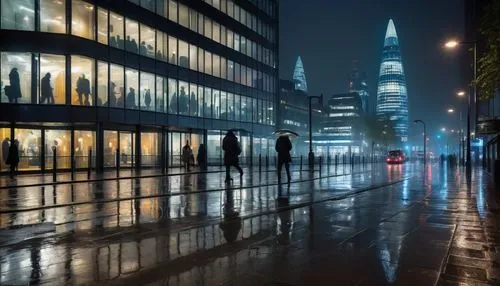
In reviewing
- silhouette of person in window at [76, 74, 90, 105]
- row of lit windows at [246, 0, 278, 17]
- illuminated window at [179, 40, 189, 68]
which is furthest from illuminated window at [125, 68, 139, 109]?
row of lit windows at [246, 0, 278, 17]

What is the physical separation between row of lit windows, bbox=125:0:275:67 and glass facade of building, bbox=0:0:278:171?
0.33ft

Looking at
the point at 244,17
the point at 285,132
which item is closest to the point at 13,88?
the point at 285,132

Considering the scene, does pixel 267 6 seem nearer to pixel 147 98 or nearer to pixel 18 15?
pixel 147 98

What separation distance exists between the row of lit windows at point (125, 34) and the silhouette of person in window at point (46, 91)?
3.10 meters

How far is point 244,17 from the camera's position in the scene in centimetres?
5253

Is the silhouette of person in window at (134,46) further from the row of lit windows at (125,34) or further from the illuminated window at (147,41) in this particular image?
the illuminated window at (147,41)

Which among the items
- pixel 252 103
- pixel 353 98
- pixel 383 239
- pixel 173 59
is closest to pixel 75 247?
pixel 383 239

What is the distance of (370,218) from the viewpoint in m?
8.97

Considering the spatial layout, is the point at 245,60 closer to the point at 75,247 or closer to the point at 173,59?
the point at 173,59

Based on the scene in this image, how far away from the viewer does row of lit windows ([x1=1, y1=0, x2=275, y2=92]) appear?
27.7 m

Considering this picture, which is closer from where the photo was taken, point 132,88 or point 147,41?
point 132,88

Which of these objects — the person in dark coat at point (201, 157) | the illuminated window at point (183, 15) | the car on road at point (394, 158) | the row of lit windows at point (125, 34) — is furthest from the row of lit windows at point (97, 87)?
the car on road at point (394, 158)

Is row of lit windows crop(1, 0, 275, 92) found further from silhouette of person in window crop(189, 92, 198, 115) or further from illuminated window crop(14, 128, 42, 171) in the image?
illuminated window crop(14, 128, 42, 171)

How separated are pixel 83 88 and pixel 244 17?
2776 cm
